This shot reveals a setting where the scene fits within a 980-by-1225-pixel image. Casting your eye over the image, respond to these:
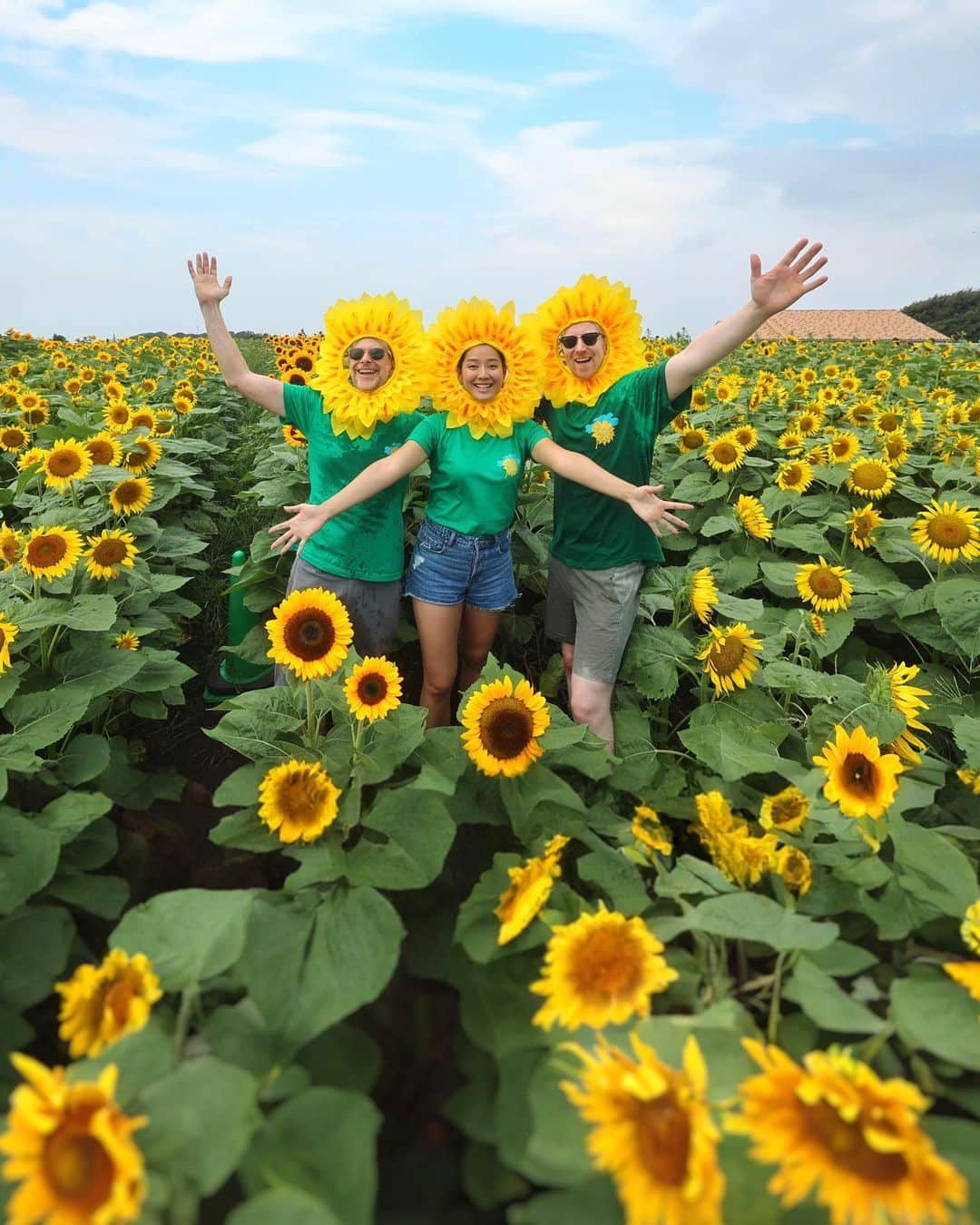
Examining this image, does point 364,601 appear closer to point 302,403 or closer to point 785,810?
point 302,403

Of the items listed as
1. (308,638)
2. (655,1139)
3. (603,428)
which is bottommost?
(655,1139)

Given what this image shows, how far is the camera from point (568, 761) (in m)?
2.13

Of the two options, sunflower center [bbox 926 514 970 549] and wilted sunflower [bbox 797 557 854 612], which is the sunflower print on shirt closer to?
wilted sunflower [bbox 797 557 854 612]

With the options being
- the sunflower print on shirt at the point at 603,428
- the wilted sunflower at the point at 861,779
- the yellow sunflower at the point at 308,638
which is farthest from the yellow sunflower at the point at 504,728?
the sunflower print on shirt at the point at 603,428

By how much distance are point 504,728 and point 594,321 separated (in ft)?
6.13

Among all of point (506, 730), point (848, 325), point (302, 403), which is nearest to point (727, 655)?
point (506, 730)

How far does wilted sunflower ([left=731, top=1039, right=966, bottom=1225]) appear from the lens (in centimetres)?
88

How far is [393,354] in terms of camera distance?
123 inches

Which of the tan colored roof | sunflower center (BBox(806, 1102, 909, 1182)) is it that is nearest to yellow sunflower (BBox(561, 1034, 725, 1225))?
sunflower center (BBox(806, 1102, 909, 1182))

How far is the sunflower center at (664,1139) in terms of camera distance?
0.91 m

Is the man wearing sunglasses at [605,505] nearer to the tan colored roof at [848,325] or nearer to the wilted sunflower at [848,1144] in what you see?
the wilted sunflower at [848,1144]

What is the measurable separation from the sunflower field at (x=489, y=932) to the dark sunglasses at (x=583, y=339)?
1.29 feet

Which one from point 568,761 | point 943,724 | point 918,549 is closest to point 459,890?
point 568,761

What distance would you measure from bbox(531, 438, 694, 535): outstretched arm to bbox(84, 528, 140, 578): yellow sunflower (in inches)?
70.5
